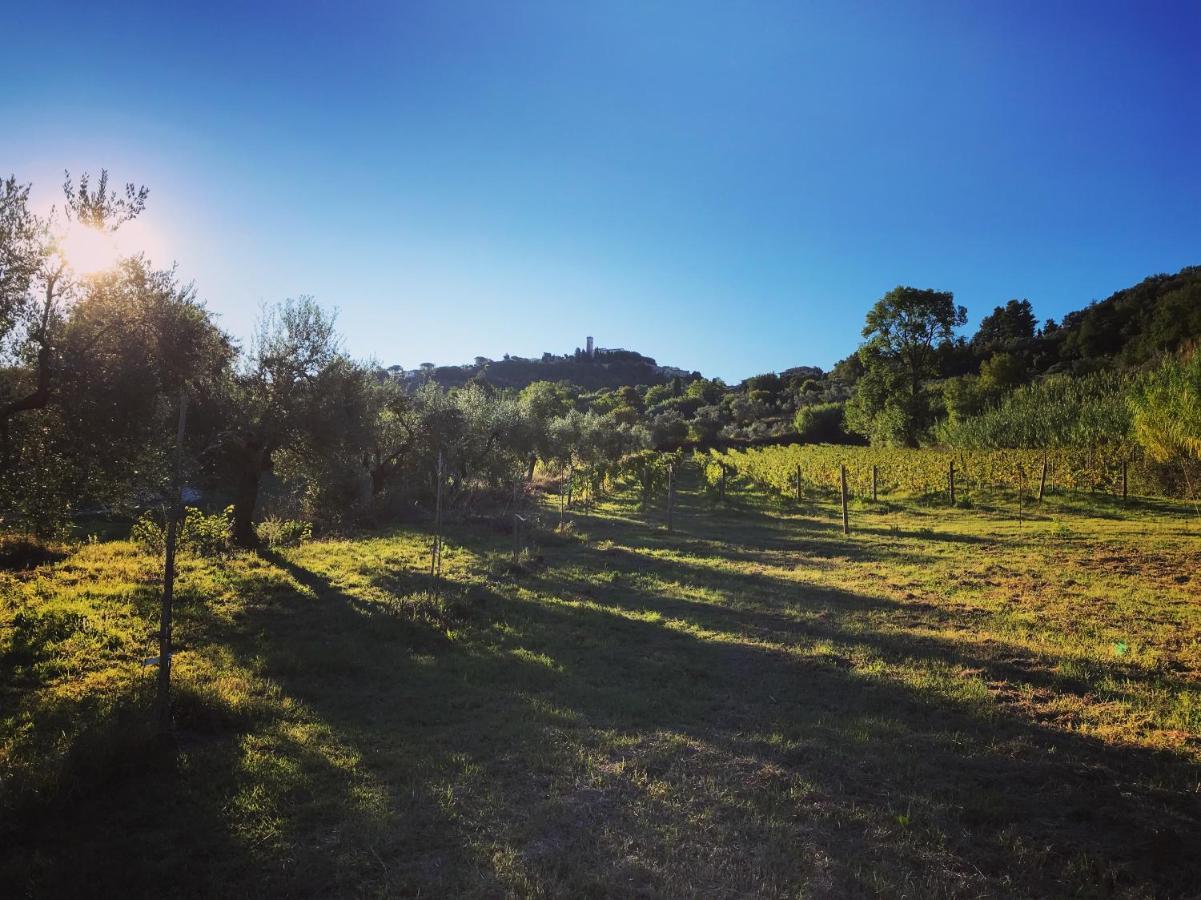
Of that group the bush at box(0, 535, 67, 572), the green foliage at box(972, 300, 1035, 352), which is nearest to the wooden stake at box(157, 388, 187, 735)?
the bush at box(0, 535, 67, 572)

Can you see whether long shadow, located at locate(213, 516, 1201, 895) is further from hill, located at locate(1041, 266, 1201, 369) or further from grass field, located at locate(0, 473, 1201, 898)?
hill, located at locate(1041, 266, 1201, 369)

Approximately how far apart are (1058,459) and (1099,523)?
29.2 ft

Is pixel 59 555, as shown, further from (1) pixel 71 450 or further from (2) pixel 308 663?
(2) pixel 308 663

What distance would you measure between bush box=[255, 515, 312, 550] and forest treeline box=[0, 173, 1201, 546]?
1008 mm

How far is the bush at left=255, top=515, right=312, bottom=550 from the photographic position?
1667 centimetres

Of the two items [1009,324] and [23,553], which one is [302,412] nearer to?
[23,553]

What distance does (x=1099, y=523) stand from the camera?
66.8ft

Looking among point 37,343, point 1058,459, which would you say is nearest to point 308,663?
point 37,343

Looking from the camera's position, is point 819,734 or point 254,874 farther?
point 819,734

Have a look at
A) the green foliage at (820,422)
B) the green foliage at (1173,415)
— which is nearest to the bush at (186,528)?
the green foliage at (1173,415)

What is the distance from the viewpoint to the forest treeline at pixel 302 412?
788 cm

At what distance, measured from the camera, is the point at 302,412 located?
46.9 feet

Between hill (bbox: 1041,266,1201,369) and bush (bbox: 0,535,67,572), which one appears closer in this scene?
bush (bbox: 0,535,67,572)

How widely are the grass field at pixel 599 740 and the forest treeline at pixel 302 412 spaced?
2475 mm
